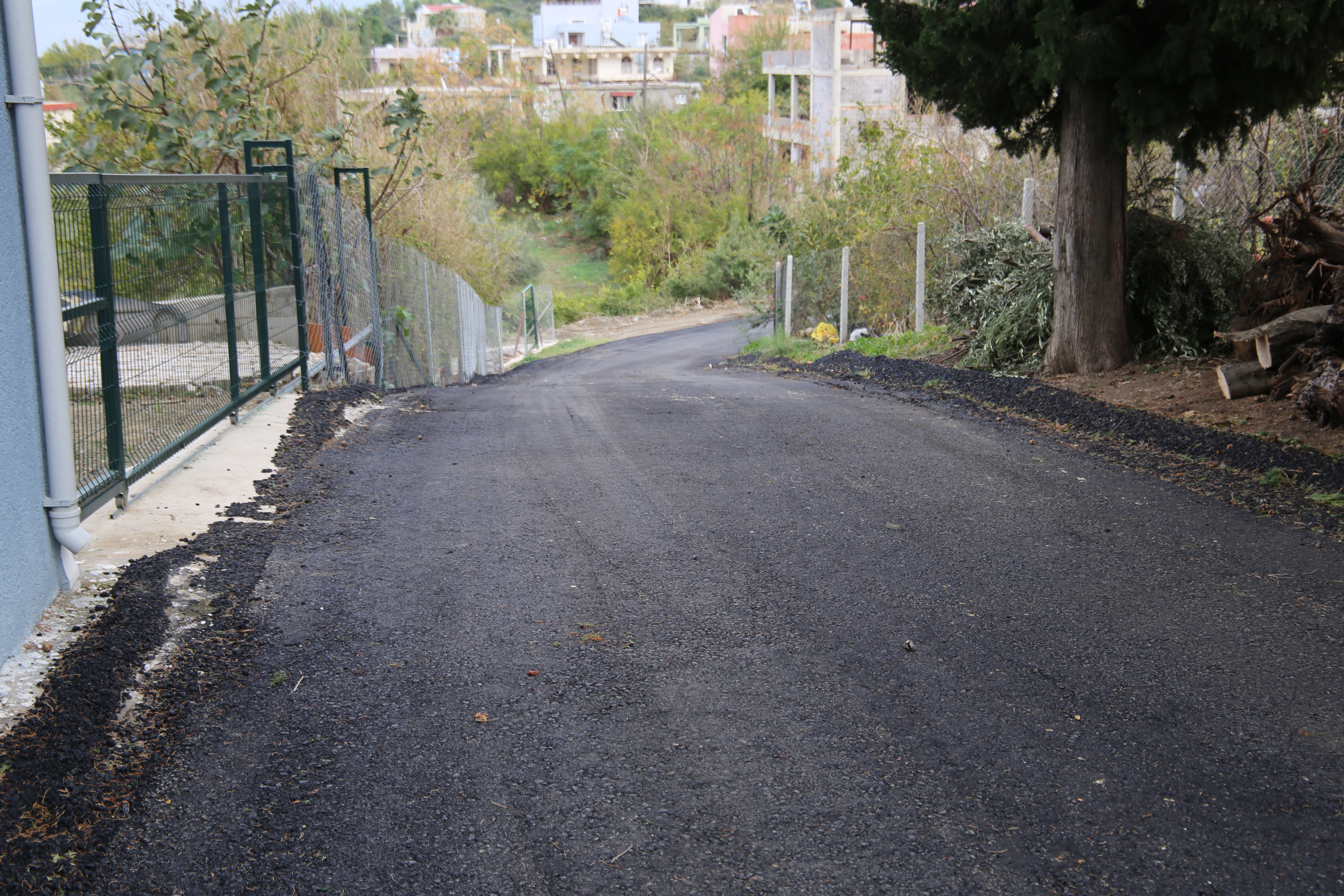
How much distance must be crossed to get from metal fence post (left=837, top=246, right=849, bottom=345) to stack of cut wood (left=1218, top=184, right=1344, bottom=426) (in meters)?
10.2

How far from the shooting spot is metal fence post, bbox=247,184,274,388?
903cm

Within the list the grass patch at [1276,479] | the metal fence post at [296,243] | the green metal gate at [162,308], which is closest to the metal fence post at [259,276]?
the green metal gate at [162,308]

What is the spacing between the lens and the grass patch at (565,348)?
31812 millimetres

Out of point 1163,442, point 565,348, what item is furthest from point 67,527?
point 565,348

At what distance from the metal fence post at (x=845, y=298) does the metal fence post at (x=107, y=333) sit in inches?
598

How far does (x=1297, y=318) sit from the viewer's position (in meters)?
8.62

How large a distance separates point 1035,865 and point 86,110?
54.1 feet

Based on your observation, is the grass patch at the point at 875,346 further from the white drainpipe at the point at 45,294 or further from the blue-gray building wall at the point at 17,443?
→ the blue-gray building wall at the point at 17,443

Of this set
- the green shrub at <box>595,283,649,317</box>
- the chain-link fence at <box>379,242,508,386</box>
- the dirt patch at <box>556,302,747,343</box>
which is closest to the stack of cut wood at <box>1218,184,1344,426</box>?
the chain-link fence at <box>379,242,508,386</box>

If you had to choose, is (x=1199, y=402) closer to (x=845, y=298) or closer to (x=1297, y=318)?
(x=1297, y=318)

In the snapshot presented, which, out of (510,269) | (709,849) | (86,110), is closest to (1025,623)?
(709,849)

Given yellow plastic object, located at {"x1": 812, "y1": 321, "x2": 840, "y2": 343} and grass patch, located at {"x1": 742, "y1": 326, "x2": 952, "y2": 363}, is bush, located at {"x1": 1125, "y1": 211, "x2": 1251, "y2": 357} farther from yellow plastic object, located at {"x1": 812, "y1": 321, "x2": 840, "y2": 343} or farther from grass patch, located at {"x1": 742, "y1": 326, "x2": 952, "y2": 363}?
yellow plastic object, located at {"x1": 812, "y1": 321, "x2": 840, "y2": 343}

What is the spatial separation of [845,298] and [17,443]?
1699cm

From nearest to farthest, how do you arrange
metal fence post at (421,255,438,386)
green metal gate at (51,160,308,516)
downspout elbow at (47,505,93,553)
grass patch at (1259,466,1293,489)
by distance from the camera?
downspout elbow at (47,505,93,553) < green metal gate at (51,160,308,516) < grass patch at (1259,466,1293,489) < metal fence post at (421,255,438,386)
